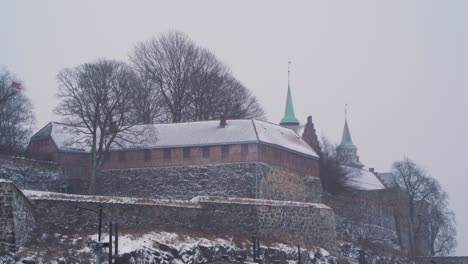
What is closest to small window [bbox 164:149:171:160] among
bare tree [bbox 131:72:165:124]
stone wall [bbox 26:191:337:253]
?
bare tree [bbox 131:72:165:124]

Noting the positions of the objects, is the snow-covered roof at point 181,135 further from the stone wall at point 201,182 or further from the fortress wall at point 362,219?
the fortress wall at point 362,219

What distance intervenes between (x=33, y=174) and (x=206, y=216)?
1525cm

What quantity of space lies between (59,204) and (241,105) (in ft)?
146

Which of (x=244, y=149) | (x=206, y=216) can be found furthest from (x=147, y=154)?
(x=206, y=216)

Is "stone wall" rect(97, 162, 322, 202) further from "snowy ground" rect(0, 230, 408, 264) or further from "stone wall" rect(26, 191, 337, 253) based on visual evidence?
"snowy ground" rect(0, 230, 408, 264)

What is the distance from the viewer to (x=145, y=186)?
65250 mm

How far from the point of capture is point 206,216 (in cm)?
5522

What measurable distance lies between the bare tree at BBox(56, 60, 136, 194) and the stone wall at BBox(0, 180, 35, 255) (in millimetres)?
20356

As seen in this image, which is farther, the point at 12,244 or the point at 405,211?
the point at 405,211

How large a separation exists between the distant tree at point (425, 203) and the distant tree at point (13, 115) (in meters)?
41.6

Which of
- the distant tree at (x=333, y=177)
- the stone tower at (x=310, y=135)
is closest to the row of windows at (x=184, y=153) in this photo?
the distant tree at (x=333, y=177)

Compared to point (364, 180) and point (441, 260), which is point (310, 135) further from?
point (441, 260)

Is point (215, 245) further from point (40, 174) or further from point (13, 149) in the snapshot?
point (13, 149)

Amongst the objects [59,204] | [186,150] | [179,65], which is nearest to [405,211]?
[179,65]
